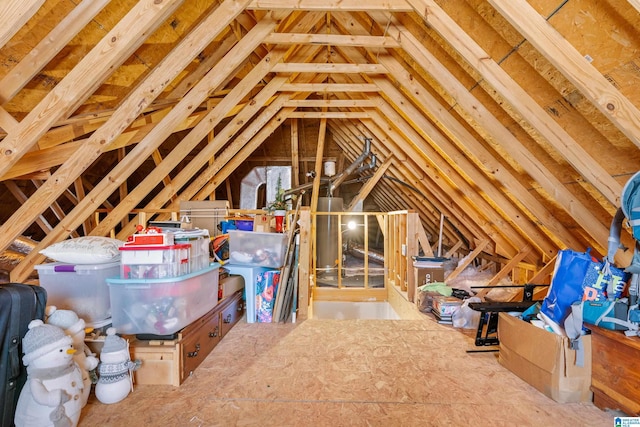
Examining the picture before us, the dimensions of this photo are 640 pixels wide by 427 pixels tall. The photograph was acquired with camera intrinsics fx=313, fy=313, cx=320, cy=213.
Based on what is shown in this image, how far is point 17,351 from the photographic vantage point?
4.51 feet

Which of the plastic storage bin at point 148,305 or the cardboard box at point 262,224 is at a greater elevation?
the cardboard box at point 262,224

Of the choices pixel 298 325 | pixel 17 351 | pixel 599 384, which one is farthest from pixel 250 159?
pixel 599 384

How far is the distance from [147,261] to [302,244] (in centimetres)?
146

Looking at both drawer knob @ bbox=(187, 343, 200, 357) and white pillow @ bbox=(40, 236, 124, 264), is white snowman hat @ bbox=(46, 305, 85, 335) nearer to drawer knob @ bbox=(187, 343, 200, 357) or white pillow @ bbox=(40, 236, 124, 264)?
white pillow @ bbox=(40, 236, 124, 264)

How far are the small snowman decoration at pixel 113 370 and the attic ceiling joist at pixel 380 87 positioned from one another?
49.4 inches

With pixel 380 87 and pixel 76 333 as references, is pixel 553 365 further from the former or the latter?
pixel 380 87

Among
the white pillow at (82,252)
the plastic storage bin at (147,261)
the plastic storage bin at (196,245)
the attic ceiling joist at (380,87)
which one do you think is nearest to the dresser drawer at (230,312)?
the plastic storage bin at (196,245)

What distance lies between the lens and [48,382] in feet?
4.39

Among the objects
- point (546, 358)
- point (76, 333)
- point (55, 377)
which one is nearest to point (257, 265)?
point (76, 333)

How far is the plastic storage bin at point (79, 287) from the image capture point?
6.07 feet

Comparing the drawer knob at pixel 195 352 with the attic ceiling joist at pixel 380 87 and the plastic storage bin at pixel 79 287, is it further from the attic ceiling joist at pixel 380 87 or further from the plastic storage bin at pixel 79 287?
the attic ceiling joist at pixel 380 87

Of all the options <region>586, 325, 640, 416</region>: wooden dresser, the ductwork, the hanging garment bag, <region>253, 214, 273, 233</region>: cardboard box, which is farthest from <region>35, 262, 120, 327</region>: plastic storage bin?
the ductwork

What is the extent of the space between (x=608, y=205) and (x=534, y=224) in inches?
47.4

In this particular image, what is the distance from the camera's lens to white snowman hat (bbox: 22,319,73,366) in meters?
1.34
